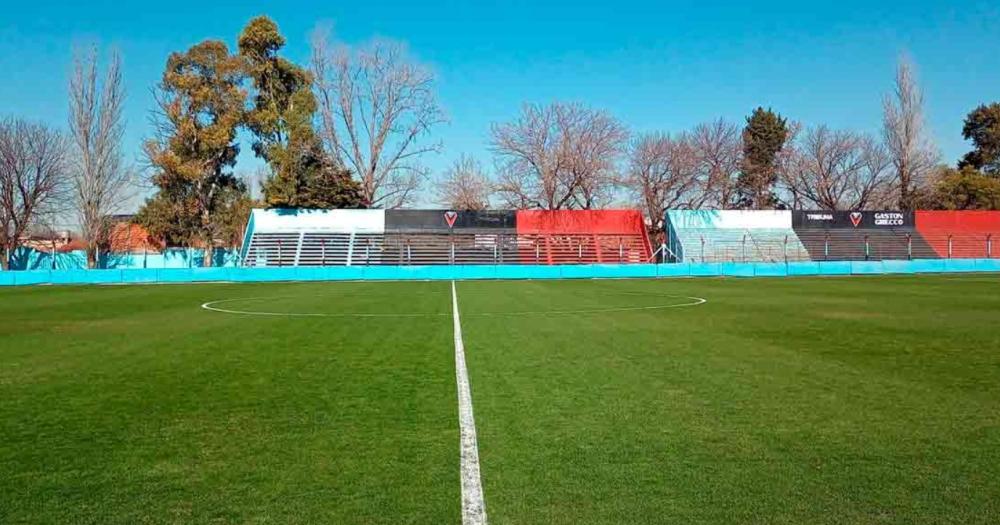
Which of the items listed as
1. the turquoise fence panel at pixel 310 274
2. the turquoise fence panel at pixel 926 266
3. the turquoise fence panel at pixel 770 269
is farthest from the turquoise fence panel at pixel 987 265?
the turquoise fence panel at pixel 310 274

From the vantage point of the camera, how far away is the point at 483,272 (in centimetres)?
4256

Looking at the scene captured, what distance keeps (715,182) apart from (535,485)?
212 ft

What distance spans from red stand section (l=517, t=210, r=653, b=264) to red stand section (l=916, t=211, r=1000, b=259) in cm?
2254

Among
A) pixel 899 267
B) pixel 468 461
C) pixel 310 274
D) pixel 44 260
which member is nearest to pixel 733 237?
pixel 899 267

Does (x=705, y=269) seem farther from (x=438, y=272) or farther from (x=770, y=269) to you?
(x=438, y=272)

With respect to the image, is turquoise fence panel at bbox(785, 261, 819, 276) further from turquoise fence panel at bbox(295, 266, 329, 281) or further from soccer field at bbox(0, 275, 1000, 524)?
soccer field at bbox(0, 275, 1000, 524)

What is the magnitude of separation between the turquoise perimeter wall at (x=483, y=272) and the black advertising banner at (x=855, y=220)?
1106 cm

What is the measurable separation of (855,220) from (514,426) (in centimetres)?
5771

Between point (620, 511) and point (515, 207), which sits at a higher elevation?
point (515, 207)

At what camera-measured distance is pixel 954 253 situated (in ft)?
180

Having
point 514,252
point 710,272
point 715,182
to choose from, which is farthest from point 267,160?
point 715,182

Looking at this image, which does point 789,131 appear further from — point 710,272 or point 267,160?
point 267,160

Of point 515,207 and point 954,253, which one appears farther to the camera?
point 515,207

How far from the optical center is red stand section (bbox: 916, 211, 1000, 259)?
54.9 metres
